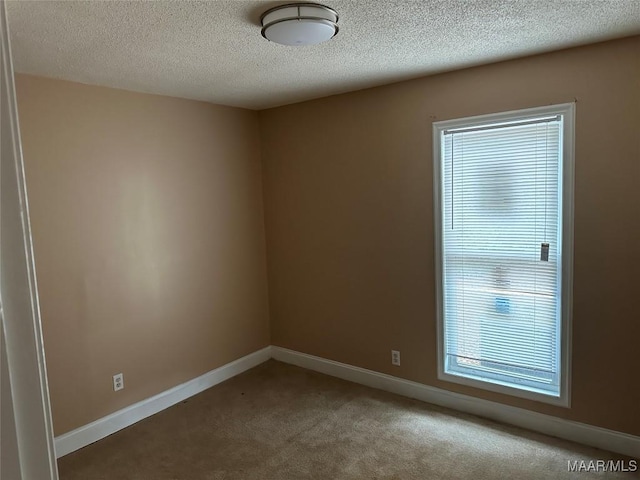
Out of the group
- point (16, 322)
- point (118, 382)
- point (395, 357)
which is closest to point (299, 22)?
point (16, 322)

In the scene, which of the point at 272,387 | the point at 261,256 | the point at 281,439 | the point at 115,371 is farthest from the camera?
the point at 261,256

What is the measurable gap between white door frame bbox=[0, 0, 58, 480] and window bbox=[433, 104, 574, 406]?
2.52m

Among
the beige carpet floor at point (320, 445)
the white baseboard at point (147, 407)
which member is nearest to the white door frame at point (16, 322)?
the beige carpet floor at point (320, 445)

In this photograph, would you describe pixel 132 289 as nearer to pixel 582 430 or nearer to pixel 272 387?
pixel 272 387

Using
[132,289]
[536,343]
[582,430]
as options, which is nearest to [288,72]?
[132,289]

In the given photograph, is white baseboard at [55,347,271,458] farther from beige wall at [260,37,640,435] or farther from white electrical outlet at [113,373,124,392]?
beige wall at [260,37,640,435]

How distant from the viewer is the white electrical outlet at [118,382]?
130 inches

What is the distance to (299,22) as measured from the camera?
1964 mm

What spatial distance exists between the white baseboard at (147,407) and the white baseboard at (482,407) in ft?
1.63

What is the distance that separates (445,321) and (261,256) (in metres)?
1.87

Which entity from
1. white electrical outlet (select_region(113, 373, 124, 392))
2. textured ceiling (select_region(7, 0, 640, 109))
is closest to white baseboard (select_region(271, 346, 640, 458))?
white electrical outlet (select_region(113, 373, 124, 392))

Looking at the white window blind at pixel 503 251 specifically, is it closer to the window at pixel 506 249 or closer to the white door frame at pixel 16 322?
the window at pixel 506 249

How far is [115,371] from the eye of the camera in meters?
3.30

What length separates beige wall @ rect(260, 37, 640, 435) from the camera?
2.65 m
